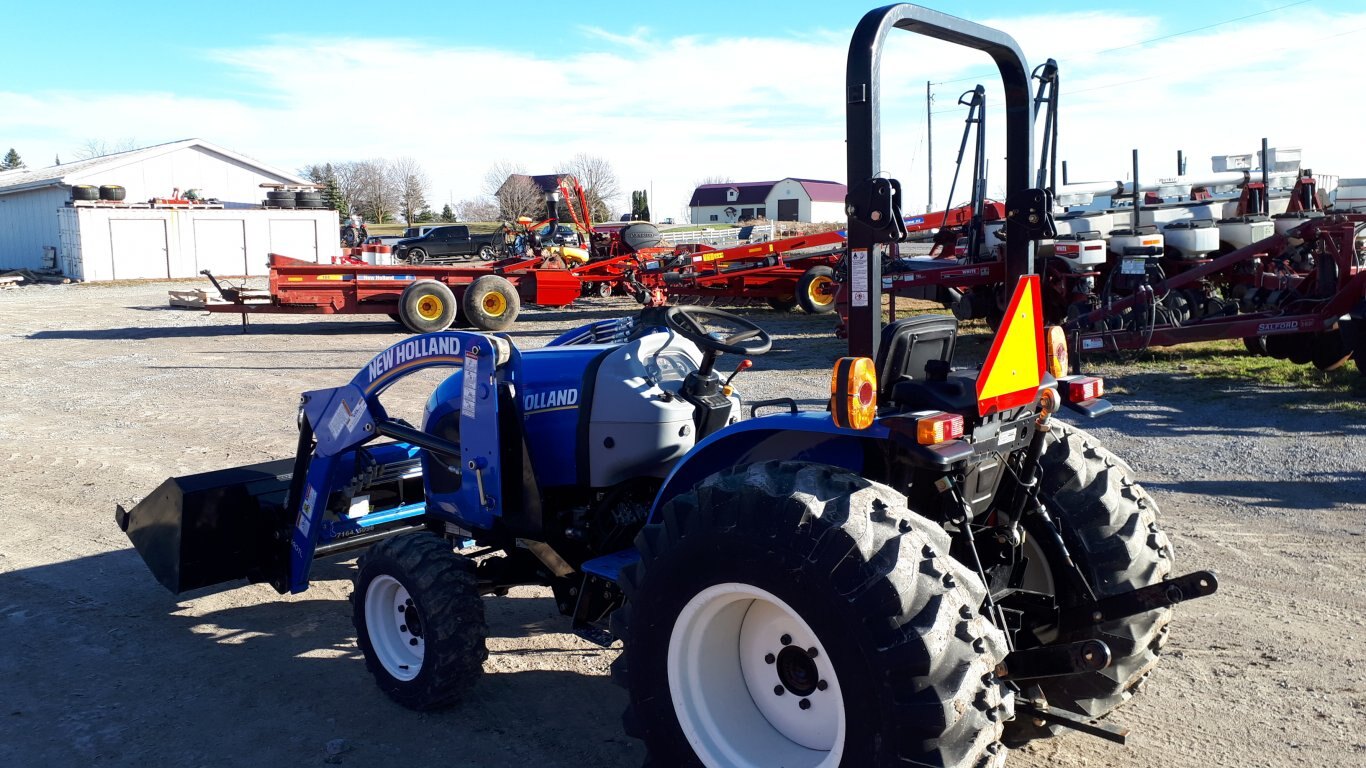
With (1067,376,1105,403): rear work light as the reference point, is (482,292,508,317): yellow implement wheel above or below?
above

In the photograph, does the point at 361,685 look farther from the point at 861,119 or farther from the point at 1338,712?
the point at 1338,712

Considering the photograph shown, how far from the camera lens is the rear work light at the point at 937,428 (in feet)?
8.95

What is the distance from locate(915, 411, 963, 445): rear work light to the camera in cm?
273

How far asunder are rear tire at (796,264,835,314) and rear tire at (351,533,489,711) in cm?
1452

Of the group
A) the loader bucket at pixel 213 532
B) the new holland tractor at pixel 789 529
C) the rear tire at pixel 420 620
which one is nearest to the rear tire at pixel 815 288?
the new holland tractor at pixel 789 529

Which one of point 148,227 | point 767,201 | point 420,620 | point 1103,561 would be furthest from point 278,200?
point 767,201

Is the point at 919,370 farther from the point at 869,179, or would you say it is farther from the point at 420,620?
the point at 420,620

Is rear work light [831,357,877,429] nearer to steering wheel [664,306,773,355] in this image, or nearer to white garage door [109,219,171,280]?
steering wheel [664,306,773,355]

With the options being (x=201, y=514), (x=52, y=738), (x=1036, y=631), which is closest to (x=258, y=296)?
(x=201, y=514)

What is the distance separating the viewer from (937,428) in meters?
2.74

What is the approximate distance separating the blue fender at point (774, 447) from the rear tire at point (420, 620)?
0.97m

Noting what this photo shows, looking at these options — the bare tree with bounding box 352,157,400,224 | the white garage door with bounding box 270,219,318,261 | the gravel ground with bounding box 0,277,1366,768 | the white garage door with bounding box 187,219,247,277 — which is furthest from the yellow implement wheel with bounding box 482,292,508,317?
the bare tree with bounding box 352,157,400,224

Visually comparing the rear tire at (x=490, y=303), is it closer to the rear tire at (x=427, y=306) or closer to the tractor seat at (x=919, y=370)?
the rear tire at (x=427, y=306)

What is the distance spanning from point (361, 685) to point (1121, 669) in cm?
288
